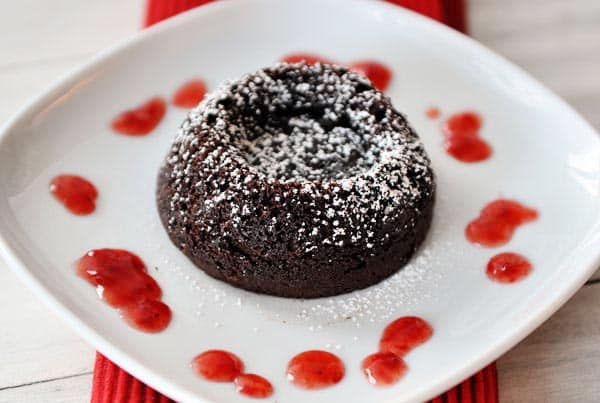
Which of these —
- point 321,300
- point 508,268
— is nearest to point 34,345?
point 321,300

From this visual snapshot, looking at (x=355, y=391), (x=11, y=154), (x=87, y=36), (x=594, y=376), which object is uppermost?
(x=87, y=36)

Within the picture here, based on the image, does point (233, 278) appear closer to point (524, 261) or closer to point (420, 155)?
point (420, 155)

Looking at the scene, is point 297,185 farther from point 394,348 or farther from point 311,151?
point 394,348

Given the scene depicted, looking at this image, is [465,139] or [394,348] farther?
[465,139]

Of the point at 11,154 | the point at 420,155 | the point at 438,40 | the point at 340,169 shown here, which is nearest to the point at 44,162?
the point at 11,154

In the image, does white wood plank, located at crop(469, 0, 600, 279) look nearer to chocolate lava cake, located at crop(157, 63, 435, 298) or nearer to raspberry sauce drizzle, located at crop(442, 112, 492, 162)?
raspberry sauce drizzle, located at crop(442, 112, 492, 162)

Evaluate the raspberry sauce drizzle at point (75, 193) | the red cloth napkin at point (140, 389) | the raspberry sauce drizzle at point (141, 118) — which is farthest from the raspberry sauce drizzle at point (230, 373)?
the raspberry sauce drizzle at point (141, 118)
